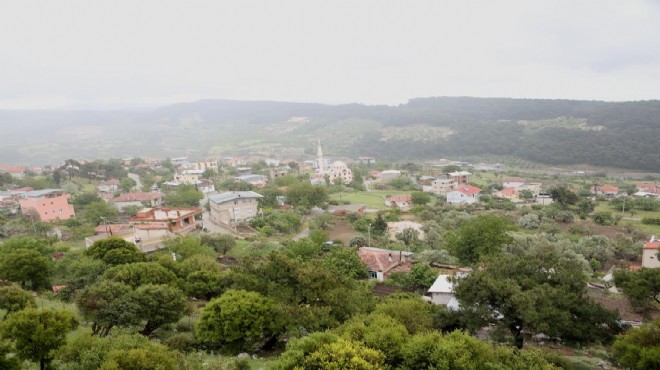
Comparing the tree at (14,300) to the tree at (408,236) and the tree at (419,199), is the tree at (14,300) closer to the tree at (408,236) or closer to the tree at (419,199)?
the tree at (408,236)

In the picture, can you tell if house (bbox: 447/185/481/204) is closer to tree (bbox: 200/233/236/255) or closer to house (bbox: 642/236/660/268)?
house (bbox: 642/236/660/268)

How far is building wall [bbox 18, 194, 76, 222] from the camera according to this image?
4553cm

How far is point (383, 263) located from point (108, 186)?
55851 mm

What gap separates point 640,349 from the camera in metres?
13.2

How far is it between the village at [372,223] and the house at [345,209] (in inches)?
11.6

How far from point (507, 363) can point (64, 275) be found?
22488 mm

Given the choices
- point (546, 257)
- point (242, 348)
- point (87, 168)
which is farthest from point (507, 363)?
Result: point (87, 168)

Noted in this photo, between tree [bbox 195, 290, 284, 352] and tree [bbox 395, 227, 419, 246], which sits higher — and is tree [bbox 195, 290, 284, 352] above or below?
above

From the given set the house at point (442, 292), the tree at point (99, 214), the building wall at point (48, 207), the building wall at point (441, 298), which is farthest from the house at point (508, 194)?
the building wall at point (48, 207)

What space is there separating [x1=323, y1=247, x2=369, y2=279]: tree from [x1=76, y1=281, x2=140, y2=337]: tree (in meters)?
12.5

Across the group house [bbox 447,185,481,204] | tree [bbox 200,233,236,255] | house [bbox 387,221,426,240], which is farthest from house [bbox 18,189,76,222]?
house [bbox 447,185,481,204]

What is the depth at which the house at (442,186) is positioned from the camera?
7331 cm

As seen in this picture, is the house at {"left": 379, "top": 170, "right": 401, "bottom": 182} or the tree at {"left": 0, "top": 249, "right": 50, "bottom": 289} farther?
the house at {"left": 379, "top": 170, "right": 401, "bottom": 182}

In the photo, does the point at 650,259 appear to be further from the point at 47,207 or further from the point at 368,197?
the point at 47,207
